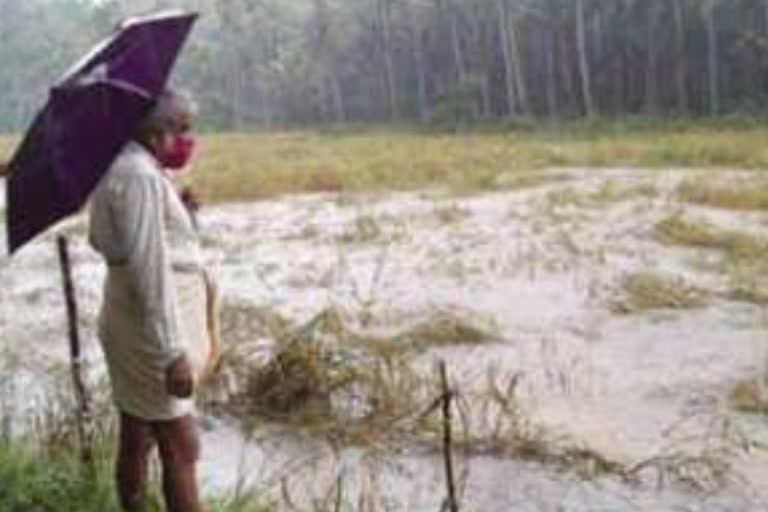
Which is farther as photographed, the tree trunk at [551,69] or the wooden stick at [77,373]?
the tree trunk at [551,69]

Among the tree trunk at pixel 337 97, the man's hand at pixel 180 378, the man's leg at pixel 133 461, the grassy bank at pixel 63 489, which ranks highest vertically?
the man's hand at pixel 180 378

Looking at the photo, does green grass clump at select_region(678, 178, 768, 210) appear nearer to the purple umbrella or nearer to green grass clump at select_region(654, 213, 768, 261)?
green grass clump at select_region(654, 213, 768, 261)

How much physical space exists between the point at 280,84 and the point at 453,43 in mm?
9681

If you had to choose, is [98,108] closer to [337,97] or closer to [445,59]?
[445,59]

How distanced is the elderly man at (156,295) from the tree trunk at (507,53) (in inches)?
1348

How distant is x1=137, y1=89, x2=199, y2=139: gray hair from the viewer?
3.24 metres

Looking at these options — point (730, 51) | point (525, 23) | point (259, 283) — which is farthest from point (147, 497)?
point (525, 23)

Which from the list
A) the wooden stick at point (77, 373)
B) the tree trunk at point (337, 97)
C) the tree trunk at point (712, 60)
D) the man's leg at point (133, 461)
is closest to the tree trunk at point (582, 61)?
the tree trunk at point (712, 60)

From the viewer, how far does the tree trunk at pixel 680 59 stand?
1351 inches

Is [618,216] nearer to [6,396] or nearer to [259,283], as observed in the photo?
[259,283]

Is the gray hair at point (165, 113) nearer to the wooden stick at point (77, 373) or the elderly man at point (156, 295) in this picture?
the elderly man at point (156, 295)

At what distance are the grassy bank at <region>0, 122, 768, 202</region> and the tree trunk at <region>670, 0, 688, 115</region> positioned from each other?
2.95 m

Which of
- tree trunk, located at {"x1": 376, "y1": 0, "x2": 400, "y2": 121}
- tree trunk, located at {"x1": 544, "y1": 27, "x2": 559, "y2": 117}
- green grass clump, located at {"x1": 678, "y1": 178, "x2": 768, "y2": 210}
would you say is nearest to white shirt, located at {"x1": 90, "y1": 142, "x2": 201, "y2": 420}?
green grass clump, located at {"x1": 678, "y1": 178, "x2": 768, "y2": 210}

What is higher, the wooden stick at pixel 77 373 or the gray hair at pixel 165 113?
the gray hair at pixel 165 113
